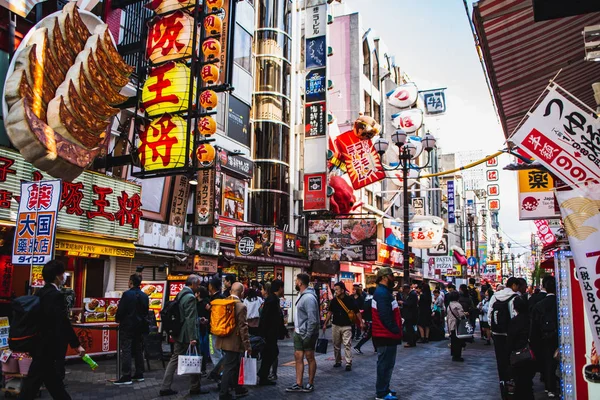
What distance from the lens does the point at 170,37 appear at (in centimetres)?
1580

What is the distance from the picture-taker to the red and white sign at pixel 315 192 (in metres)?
29.0

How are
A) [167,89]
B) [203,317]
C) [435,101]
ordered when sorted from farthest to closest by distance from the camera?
[435,101] → [167,89] → [203,317]

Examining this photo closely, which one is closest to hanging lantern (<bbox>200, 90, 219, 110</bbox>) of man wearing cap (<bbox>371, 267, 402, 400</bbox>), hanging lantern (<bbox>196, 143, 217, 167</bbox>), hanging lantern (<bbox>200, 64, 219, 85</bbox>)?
hanging lantern (<bbox>200, 64, 219, 85</bbox>)

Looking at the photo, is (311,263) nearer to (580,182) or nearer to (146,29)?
(146,29)

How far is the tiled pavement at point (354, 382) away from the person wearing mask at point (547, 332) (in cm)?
47

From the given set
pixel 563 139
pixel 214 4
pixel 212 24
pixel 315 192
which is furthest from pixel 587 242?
pixel 315 192

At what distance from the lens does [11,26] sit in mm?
13000

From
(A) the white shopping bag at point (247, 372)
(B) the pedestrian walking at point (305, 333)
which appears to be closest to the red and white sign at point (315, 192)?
(B) the pedestrian walking at point (305, 333)

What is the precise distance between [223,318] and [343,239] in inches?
829

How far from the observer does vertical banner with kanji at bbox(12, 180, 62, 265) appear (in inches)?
371

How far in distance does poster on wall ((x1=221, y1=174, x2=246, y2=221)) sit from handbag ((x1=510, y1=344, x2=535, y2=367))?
54.5ft

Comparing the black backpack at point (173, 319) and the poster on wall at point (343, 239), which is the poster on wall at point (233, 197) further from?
the black backpack at point (173, 319)

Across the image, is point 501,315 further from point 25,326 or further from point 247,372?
point 25,326

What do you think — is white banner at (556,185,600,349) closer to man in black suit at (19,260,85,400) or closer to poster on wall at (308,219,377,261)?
man in black suit at (19,260,85,400)
